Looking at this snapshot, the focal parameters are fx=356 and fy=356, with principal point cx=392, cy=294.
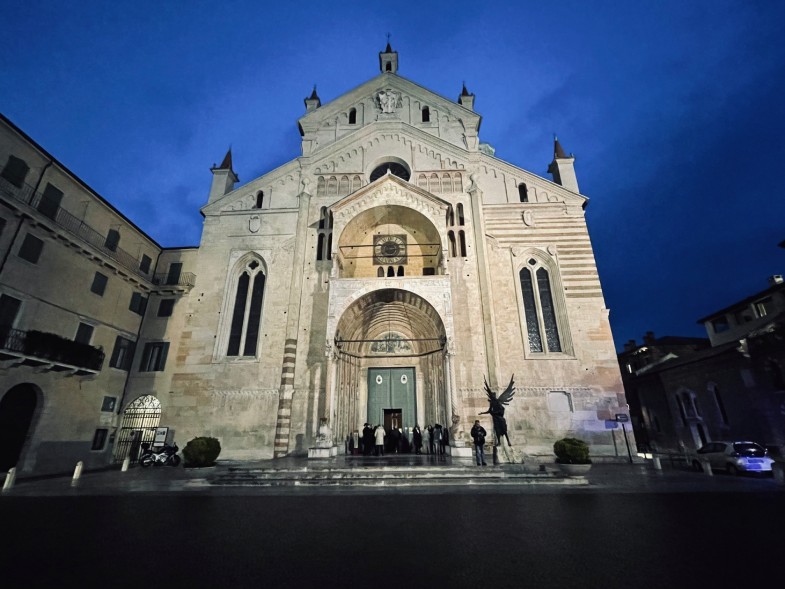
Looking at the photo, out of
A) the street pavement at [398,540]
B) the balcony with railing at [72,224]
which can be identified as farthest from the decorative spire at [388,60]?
the street pavement at [398,540]

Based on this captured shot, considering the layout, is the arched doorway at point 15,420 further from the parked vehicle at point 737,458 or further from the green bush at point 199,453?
the parked vehicle at point 737,458

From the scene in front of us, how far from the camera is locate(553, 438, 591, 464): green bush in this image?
12.5 m

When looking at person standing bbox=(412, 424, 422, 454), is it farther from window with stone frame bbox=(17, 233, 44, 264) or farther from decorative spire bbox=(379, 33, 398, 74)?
decorative spire bbox=(379, 33, 398, 74)

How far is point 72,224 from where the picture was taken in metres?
18.4

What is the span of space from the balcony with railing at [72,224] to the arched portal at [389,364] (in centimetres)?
1405

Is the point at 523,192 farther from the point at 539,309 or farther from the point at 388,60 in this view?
the point at 388,60

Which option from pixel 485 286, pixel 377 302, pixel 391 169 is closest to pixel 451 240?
pixel 485 286

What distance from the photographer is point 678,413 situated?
27.1 m

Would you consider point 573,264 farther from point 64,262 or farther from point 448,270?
point 64,262

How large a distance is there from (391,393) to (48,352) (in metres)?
16.6

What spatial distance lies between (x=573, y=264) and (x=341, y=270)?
1327cm

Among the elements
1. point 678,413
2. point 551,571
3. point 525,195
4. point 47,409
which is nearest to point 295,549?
point 551,571

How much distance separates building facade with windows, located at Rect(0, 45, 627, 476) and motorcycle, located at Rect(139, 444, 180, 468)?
0.71m

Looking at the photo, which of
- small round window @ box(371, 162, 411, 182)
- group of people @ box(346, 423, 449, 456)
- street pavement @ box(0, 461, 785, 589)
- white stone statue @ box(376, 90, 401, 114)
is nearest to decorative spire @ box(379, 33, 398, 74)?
white stone statue @ box(376, 90, 401, 114)
